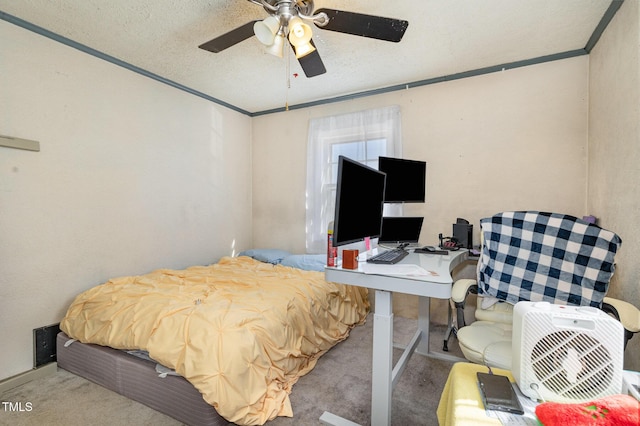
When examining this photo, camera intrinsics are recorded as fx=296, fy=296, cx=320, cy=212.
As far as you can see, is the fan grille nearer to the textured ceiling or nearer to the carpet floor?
the carpet floor

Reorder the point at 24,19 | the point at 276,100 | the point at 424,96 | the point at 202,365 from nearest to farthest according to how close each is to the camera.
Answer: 1. the point at 202,365
2. the point at 24,19
3. the point at 424,96
4. the point at 276,100

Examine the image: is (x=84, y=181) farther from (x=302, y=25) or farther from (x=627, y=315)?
(x=627, y=315)

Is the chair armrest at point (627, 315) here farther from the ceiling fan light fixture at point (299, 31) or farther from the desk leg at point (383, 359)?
the ceiling fan light fixture at point (299, 31)

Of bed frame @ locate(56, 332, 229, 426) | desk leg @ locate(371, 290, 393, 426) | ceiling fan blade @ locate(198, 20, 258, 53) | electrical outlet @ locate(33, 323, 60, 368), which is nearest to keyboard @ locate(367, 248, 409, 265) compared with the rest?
desk leg @ locate(371, 290, 393, 426)

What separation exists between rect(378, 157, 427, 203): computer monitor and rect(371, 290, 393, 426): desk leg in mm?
1261

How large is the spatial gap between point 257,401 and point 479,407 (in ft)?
3.91

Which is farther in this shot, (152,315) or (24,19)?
(24,19)

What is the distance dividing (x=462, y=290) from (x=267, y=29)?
191 cm

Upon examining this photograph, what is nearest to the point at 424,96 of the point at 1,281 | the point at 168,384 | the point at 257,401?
the point at 257,401

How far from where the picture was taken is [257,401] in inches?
62.4

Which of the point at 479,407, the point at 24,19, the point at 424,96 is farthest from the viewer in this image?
the point at 424,96

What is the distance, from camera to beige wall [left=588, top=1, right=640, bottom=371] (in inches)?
66.2

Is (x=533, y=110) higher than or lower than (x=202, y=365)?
higher

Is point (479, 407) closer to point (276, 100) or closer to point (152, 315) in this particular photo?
point (152, 315)
